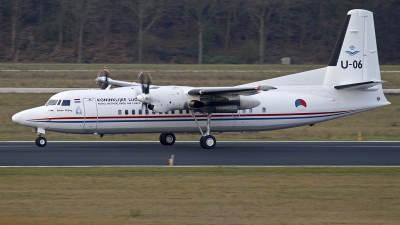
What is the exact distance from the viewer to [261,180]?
14.9m

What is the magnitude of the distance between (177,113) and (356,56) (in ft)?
25.8

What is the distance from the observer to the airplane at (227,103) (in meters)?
21.0

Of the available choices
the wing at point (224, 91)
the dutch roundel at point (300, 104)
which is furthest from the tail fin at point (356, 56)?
the wing at point (224, 91)

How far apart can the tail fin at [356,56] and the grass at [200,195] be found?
7.55m

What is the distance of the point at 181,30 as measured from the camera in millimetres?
64875

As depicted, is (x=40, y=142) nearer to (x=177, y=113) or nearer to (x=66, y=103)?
(x=66, y=103)

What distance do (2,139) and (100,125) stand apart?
20.8 feet

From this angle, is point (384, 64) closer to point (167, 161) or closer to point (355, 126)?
point (355, 126)

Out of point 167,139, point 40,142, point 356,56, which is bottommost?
point 40,142

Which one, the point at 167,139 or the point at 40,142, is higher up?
the point at 167,139

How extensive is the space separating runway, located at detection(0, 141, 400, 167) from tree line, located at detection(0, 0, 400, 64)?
35.1 m

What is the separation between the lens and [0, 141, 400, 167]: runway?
17.8 m

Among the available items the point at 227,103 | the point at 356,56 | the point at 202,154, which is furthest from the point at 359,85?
the point at 202,154

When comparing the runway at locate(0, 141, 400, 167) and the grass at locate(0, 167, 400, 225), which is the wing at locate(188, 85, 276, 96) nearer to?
the runway at locate(0, 141, 400, 167)
